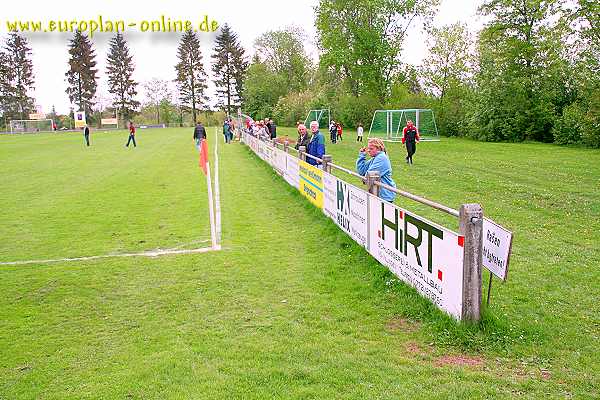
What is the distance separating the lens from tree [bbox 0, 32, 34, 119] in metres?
82.3

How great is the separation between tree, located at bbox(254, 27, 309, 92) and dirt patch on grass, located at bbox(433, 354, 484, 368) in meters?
73.2

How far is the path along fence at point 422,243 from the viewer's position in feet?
15.8

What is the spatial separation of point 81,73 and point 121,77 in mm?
6714

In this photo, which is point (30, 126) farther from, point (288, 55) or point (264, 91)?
point (288, 55)

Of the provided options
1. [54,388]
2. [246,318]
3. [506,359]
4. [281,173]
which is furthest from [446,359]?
[281,173]

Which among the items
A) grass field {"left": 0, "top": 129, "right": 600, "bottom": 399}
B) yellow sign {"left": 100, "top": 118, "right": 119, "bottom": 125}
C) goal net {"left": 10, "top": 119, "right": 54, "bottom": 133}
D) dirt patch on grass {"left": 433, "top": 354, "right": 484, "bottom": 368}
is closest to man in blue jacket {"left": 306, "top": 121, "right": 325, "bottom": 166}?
grass field {"left": 0, "top": 129, "right": 600, "bottom": 399}

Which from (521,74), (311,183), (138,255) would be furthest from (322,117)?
(138,255)

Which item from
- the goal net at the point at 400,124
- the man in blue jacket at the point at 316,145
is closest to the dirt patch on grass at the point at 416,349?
the man in blue jacket at the point at 316,145

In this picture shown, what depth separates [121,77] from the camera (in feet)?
301

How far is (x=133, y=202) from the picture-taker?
13.7m

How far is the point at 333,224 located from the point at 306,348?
5101 millimetres

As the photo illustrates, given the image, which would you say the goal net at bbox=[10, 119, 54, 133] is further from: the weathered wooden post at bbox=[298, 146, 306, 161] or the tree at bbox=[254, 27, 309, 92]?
the weathered wooden post at bbox=[298, 146, 306, 161]

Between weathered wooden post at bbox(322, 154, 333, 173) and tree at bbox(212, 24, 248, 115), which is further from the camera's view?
tree at bbox(212, 24, 248, 115)

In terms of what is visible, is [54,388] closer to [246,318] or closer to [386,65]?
[246,318]
